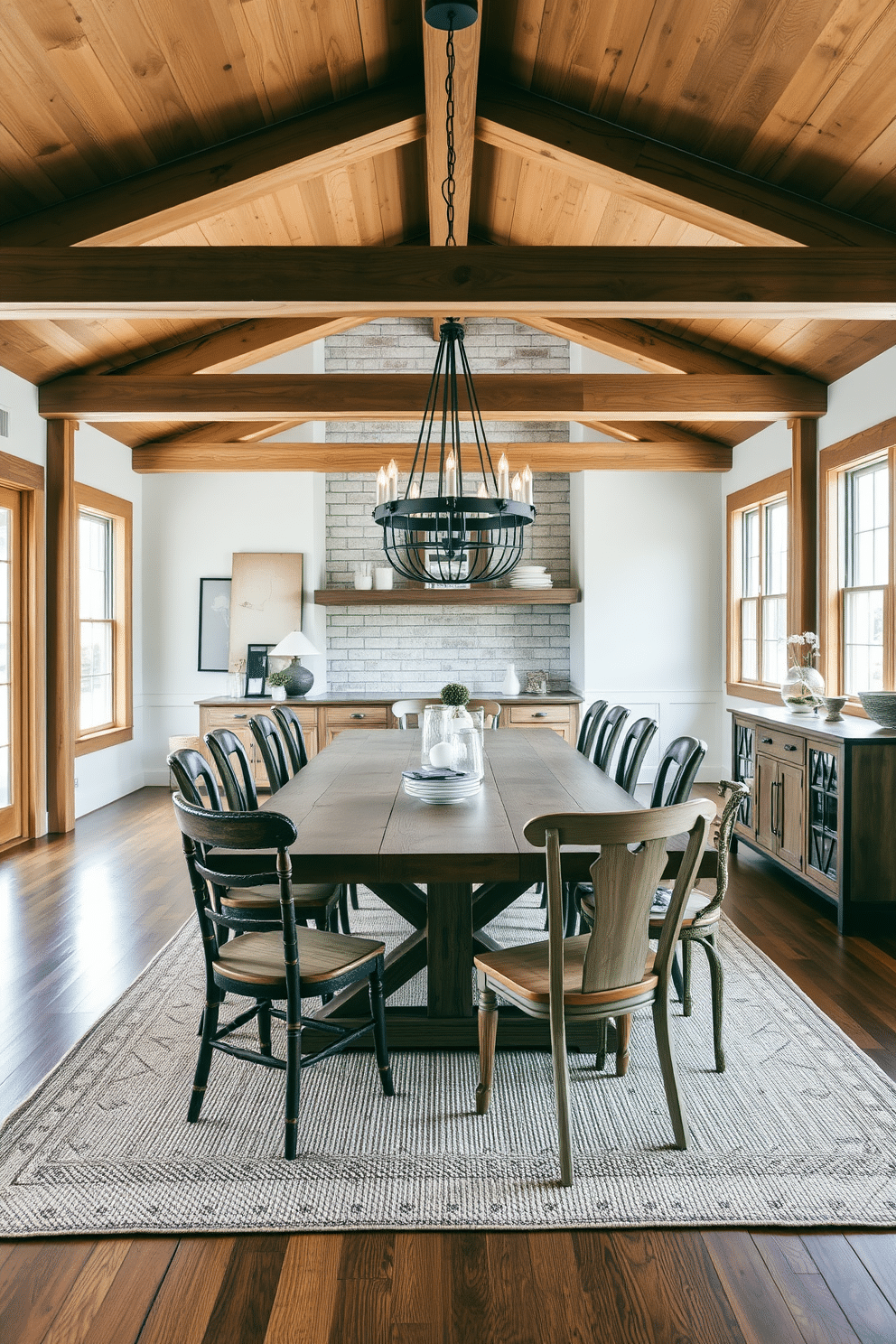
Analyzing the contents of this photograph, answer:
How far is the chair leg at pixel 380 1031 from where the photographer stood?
8.15 ft

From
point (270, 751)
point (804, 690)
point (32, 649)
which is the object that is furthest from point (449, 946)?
point (32, 649)

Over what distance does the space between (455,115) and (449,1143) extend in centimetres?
418

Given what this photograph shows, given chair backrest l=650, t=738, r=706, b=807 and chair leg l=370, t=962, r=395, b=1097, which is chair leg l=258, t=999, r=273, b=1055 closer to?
chair leg l=370, t=962, r=395, b=1097

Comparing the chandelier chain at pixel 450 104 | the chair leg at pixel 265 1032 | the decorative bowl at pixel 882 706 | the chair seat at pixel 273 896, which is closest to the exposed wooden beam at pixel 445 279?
the chandelier chain at pixel 450 104

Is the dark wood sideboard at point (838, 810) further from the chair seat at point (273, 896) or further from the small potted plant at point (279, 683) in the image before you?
the small potted plant at point (279, 683)

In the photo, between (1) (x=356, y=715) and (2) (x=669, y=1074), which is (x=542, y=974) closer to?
(2) (x=669, y=1074)

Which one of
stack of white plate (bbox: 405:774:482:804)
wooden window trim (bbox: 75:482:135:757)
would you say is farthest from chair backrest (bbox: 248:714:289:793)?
wooden window trim (bbox: 75:482:135:757)

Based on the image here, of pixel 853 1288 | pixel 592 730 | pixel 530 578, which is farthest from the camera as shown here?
pixel 530 578

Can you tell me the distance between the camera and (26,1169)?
7.05ft

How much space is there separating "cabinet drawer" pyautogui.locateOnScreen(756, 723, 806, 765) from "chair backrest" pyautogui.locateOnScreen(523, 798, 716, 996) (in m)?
2.46

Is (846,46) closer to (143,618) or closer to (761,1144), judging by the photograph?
(761,1144)

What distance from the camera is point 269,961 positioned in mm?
2371

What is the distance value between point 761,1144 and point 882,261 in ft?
11.8

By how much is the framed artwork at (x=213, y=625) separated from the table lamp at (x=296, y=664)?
23.5 inches
